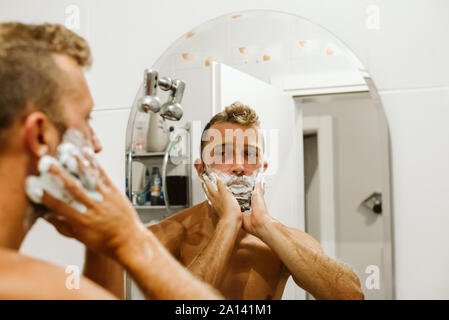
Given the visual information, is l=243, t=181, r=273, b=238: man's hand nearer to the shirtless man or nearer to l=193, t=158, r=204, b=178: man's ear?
the shirtless man

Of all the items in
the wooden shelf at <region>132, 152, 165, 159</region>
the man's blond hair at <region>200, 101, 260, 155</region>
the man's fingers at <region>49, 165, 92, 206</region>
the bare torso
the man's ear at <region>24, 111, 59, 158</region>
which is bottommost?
the bare torso

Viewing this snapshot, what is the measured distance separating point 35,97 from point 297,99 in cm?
55

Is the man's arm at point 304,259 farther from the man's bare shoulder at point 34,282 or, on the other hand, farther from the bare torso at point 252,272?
the man's bare shoulder at point 34,282

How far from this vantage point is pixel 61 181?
2.29 ft

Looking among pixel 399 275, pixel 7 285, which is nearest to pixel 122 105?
pixel 7 285

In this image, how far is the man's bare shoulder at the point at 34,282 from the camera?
622mm

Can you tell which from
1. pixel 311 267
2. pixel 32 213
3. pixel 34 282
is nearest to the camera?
pixel 34 282

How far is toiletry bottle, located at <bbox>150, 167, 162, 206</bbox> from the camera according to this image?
3.42ft

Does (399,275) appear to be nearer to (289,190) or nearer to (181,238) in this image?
(289,190)

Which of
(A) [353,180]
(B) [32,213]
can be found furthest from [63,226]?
(A) [353,180]

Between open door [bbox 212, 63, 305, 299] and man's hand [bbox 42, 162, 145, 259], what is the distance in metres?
0.35

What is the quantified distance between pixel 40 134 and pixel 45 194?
0.10 metres

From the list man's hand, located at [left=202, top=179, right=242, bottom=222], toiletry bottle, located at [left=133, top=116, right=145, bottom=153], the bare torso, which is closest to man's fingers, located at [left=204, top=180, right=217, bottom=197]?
man's hand, located at [left=202, top=179, right=242, bottom=222]

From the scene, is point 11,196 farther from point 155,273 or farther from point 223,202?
point 223,202
